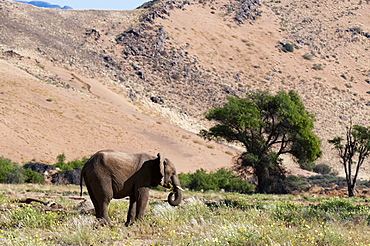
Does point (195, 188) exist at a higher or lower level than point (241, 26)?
lower

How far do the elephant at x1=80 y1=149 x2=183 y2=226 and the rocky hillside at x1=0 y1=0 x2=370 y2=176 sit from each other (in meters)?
31.9

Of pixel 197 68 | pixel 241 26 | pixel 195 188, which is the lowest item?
pixel 195 188

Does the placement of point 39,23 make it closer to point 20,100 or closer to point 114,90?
point 114,90

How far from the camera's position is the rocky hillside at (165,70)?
47.5 metres

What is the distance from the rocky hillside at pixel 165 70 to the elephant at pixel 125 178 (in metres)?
31.9

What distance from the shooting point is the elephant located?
885cm

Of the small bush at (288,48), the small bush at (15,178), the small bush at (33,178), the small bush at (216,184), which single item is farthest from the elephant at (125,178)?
the small bush at (288,48)

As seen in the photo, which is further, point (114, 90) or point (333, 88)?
point (333, 88)

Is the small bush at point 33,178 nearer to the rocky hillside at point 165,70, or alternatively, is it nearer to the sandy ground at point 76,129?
the sandy ground at point 76,129

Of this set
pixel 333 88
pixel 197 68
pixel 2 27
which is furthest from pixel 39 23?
pixel 333 88

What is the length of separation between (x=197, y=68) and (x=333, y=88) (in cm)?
2470

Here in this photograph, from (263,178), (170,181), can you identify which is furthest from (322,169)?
(170,181)

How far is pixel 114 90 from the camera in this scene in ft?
210

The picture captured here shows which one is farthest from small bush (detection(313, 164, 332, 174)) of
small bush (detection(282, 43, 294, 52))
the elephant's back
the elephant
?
the elephant's back
